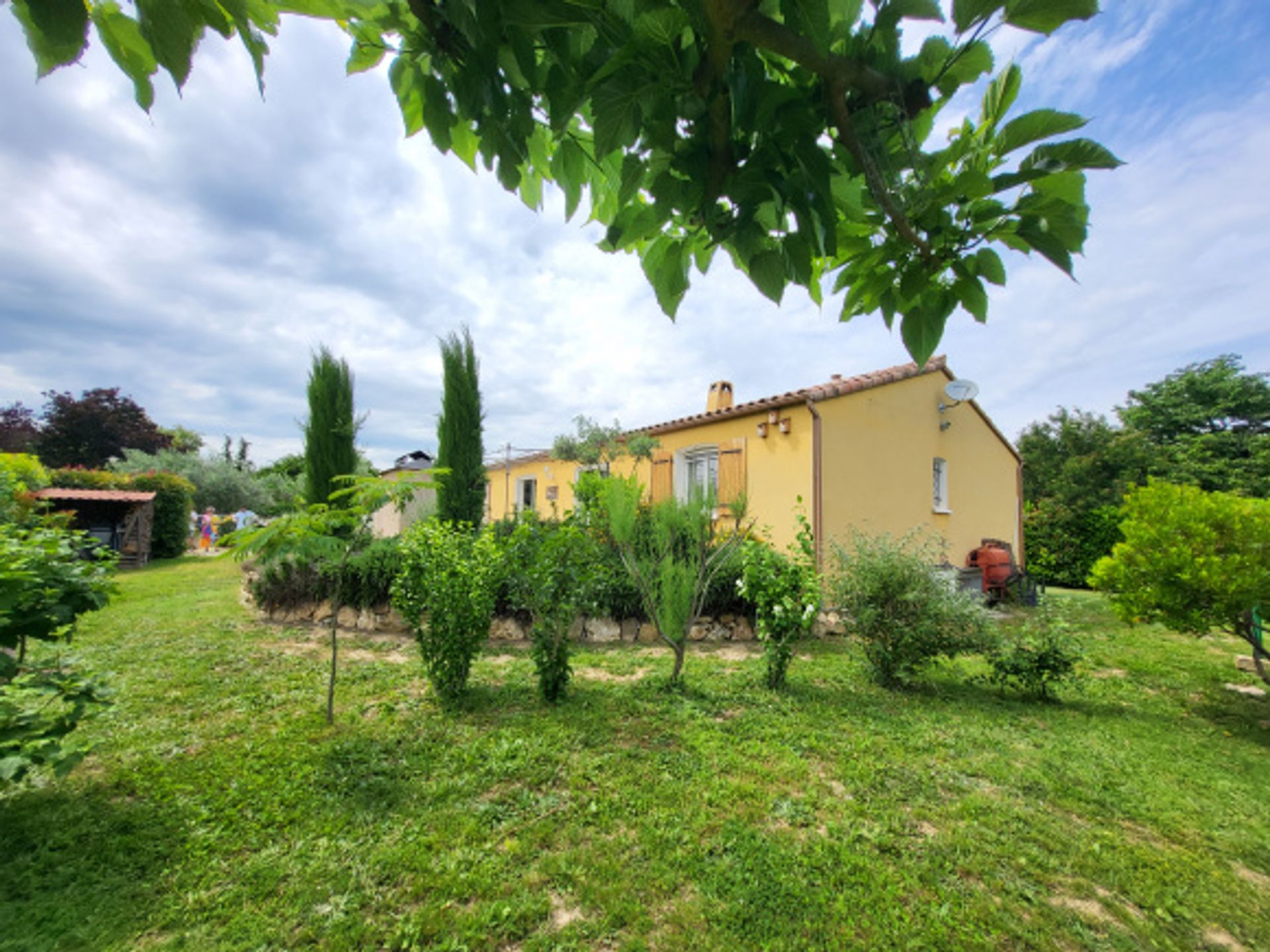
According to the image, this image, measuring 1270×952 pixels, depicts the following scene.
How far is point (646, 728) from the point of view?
12.9 feet

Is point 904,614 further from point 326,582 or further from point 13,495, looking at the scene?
point 13,495

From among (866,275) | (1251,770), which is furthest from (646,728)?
(1251,770)

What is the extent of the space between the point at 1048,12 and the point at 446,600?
14.7ft

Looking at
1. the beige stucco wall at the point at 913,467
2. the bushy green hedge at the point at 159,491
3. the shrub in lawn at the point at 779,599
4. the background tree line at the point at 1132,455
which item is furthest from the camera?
the bushy green hedge at the point at 159,491

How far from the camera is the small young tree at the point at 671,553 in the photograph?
4992 mm

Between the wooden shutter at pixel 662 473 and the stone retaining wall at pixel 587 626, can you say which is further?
the wooden shutter at pixel 662 473

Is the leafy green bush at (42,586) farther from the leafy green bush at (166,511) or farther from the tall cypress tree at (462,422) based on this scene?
the leafy green bush at (166,511)

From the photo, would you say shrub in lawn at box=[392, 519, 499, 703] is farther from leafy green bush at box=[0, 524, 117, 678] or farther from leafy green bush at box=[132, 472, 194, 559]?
leafy green bush at box=[132, 472, 194, 559]

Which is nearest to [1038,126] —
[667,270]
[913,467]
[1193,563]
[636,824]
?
[667,270]

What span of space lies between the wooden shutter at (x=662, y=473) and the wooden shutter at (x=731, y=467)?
1.40 m

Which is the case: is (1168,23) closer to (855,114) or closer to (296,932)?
(855,114)

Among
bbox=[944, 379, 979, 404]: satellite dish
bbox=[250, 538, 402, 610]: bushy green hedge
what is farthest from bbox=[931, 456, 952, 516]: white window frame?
bbox=[250, 538, 402, 610]: bushy green hedge

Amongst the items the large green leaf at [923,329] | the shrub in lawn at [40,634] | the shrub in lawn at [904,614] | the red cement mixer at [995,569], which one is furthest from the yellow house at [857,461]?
the large green leaf at [923,329]

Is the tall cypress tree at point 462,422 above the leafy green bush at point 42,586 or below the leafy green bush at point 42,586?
above
